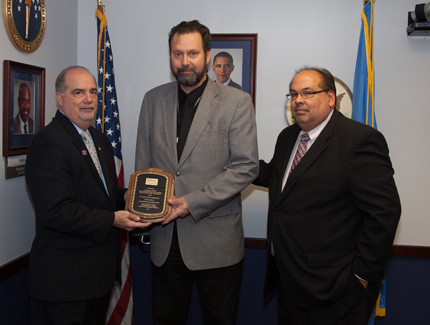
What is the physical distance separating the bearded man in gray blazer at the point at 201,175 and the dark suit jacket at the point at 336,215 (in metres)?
0.32

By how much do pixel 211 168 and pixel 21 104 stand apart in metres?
1.38

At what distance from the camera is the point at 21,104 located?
7.63 feet

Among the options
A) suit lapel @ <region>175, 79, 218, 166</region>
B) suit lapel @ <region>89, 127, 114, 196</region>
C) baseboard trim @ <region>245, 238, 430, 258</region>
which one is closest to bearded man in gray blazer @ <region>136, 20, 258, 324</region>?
suit lapel @ <region>175, 79, 218, 166</region>

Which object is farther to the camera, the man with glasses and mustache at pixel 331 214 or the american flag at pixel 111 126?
the american flag at pixel 111 126

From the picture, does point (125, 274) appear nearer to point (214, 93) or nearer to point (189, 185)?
point (189, 185)

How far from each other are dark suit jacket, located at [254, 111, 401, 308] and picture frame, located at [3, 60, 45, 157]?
1.74 m

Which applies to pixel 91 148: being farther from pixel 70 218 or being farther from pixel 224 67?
pixel 224 67

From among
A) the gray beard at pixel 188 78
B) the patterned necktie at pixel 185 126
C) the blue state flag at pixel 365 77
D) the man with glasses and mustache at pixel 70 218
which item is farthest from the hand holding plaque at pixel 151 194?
the blue state flag at pixel 365 77

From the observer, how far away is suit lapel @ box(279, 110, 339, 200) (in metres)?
1.86

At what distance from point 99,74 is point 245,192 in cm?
163

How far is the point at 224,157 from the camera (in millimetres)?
2080

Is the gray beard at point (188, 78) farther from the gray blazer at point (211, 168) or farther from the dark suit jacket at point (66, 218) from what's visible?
the dark suit jacket at point (66, 218)

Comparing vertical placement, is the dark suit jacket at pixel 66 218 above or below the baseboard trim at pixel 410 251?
above

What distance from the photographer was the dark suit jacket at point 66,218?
1.73 metres
